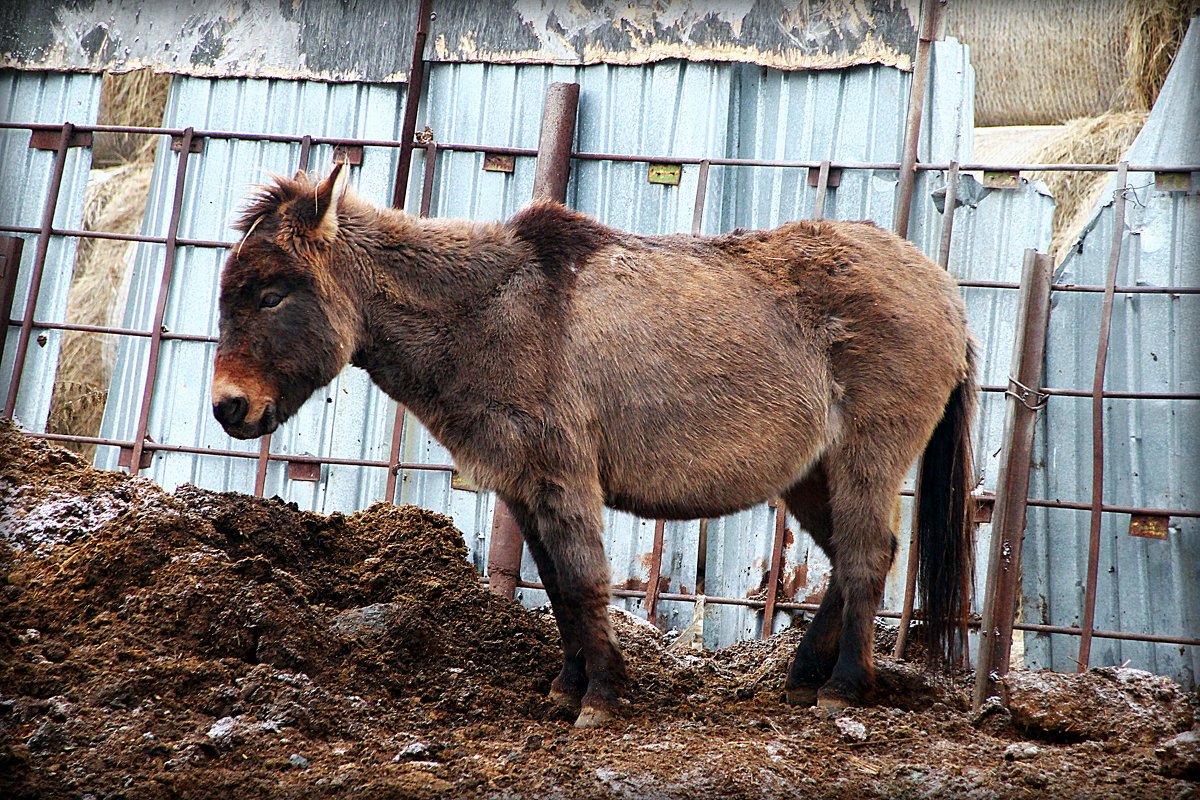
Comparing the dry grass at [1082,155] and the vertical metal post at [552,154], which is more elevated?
the dry grass at [1082,155]

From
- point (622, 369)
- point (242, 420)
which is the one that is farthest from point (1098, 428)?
point (242, 420)

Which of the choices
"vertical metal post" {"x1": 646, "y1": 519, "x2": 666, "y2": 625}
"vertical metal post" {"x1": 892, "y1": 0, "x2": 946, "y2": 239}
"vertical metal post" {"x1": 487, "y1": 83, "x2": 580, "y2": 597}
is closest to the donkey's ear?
"vertical metal post" {"x1": 487, "y1": 83, "x2": 580, "y2": 597}

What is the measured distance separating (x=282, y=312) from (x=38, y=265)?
12.5 feet

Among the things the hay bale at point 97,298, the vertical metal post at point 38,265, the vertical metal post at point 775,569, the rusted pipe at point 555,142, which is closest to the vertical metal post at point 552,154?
the rusted pipe at point 555,142

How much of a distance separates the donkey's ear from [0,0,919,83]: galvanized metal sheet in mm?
2980

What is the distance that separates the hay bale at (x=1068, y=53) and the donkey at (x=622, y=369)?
4.30 metres

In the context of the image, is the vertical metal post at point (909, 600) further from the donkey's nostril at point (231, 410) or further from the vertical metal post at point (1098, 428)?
the donkey's nostril at point (231, 410)

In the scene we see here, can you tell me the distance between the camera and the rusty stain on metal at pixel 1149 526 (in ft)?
18.5

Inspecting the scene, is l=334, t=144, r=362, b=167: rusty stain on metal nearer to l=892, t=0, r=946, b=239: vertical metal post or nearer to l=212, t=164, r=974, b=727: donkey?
l=212, t=164, r=974, b=727: donkey

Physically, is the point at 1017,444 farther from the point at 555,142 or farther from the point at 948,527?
the point at 555,142

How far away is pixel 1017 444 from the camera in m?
4.80

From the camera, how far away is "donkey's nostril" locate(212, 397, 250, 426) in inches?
161

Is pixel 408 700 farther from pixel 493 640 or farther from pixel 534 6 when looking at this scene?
pixel 534 6

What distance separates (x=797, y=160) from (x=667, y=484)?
304cm
